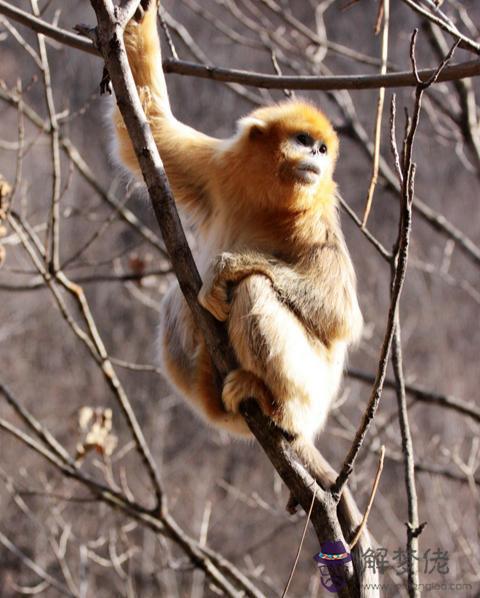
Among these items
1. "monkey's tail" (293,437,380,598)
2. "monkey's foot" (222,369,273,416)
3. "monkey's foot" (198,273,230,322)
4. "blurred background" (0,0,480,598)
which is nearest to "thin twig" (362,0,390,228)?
"monkey's foot" (198,273,230,322)

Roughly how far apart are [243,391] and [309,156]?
3.36ft

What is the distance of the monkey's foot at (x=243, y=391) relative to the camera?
3086 mm

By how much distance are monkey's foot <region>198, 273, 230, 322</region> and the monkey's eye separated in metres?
0.75

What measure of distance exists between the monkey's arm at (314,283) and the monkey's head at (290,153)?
27cm

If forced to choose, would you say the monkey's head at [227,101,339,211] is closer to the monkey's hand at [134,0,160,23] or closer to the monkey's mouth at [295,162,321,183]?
the monkey's mouth at [295,162,321,183]

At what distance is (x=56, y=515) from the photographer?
15.9ft

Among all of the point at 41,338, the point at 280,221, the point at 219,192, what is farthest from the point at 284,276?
the point at 41,338

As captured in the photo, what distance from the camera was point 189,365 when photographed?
362cm

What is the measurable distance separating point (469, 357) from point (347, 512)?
8.59 m

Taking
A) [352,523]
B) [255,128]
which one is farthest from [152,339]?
[352,523]

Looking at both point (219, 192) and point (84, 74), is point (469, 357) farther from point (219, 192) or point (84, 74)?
point (219, 192)

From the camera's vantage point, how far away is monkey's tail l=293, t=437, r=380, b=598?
243 cm

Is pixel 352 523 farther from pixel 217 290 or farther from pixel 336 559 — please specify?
pixel 217 290

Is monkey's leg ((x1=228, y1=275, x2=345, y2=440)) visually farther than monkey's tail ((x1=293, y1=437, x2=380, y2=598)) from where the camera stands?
Yes
